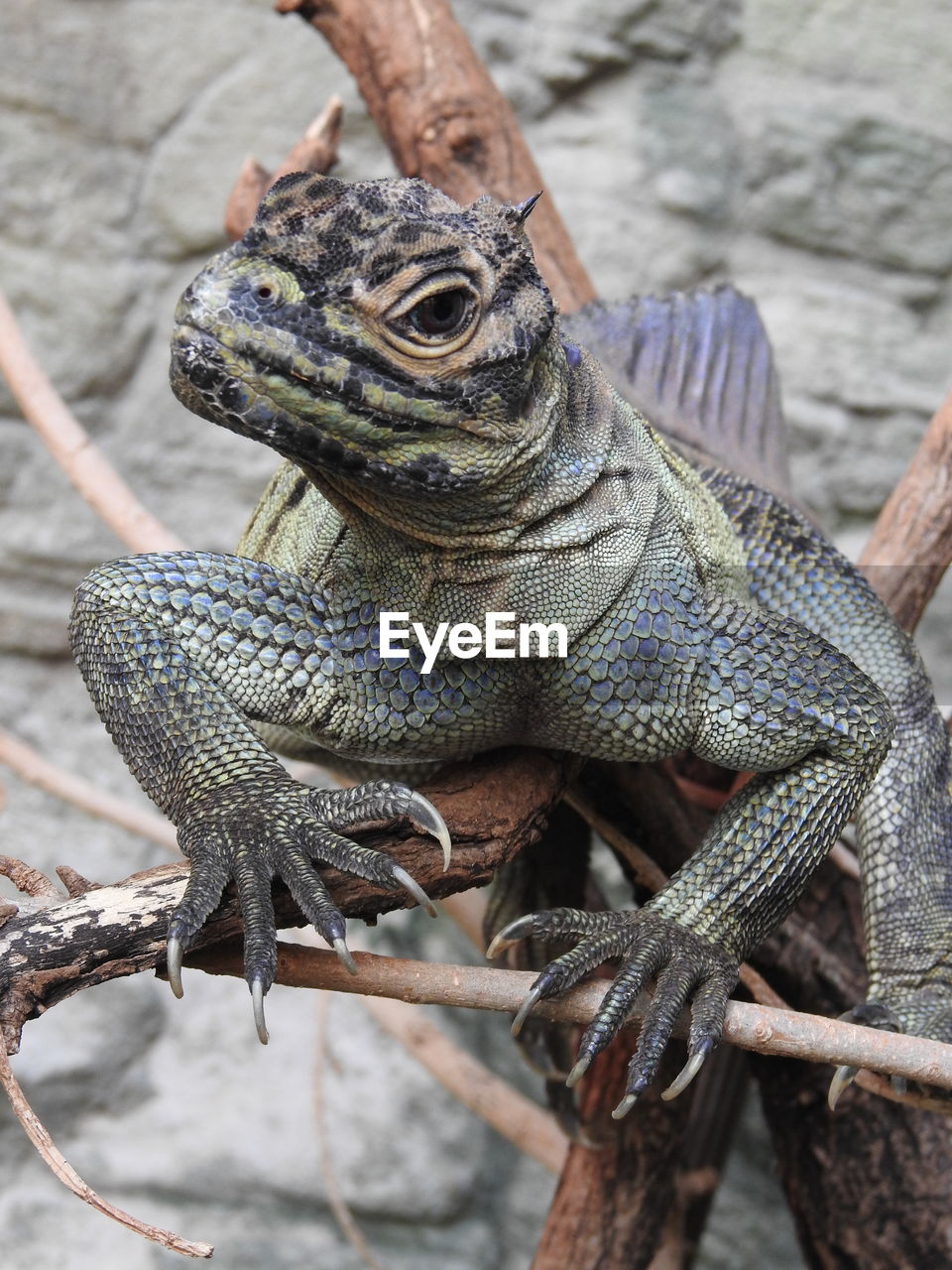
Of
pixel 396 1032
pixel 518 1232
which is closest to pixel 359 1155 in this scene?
pixel 518 1232

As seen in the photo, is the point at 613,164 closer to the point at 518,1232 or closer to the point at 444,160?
the point at 444,160

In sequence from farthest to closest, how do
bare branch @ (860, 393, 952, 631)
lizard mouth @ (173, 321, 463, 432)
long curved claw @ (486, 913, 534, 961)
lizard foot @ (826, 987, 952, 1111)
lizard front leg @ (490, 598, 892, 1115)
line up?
bare branch @ (860, 393, 952, 631), lizard foot @ (826, 987, 952, 1111), lizard front leg @ (490, 598, 892, 1115), long curved claw @ (486, 913, 534, 961), lizard mouth @ (173, 321, 463, 432)

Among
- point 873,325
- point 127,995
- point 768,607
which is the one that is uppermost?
point 768,607

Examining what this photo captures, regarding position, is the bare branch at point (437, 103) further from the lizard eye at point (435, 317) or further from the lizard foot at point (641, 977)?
the lizard foot at point (641, 977)

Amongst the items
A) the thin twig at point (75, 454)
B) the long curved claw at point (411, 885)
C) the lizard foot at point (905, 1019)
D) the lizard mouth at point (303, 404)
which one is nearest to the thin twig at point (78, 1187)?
the long curved claw at point (411, 885)

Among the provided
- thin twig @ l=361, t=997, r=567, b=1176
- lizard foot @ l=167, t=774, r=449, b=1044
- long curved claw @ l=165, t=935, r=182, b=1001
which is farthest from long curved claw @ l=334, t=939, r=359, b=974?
thin twig @ l=361, t=997, r=567, b=1176

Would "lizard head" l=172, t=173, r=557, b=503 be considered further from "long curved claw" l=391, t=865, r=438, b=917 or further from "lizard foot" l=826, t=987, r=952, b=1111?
"lizard foot" l=826, t=987, r=952, b=1111
